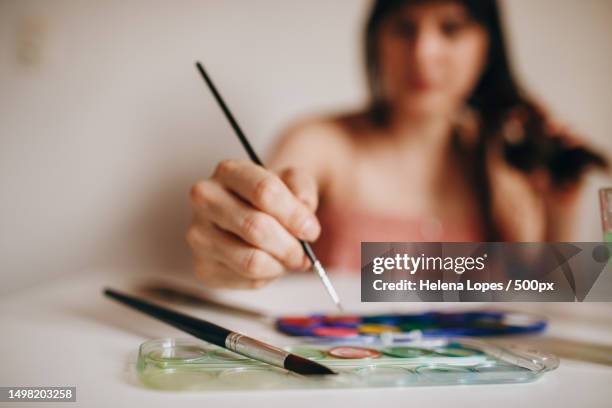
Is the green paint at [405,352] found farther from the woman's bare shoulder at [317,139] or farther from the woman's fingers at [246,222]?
the woman's bare shoulder at [317,139]

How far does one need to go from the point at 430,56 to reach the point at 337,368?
620 mm

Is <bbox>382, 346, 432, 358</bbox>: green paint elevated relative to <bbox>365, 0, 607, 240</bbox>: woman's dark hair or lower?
lower

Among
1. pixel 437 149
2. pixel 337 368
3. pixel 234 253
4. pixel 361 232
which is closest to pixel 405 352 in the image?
pixel 337 368

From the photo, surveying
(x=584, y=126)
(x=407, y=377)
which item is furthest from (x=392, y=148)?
(x=407, y=377)

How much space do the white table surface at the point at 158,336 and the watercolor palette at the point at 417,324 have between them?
0.06ft

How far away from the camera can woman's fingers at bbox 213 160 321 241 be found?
0.33 m

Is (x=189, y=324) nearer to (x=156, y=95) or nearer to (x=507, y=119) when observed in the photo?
(x=156, y=95)

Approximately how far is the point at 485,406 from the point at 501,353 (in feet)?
0.23

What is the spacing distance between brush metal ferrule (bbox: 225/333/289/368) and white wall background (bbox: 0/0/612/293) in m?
0.48

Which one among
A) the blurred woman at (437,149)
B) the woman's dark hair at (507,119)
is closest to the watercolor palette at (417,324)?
the blurred woman at (437,149)

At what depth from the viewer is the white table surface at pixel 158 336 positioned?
22cm

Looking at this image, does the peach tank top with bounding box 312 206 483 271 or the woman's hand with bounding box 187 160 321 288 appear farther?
the peach tank top with bounding box 312 206 483 271

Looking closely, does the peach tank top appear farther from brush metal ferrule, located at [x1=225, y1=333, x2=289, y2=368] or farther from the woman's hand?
brush metal ferrule, located at [x1=225, y1=333, x2=289, y2=368]

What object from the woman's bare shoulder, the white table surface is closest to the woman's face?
the woman's bare shoulder
